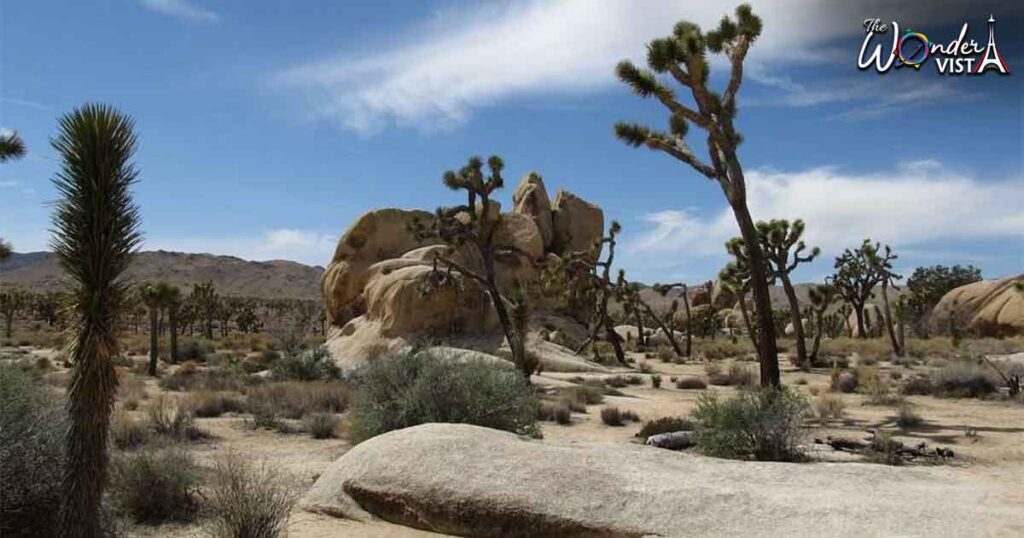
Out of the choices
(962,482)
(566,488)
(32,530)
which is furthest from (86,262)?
(962,482)

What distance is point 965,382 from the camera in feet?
60.3

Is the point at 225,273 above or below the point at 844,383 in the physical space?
above

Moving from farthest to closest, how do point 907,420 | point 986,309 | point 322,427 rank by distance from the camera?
1. point 986,309
2. point 907,420
3. point 322,427

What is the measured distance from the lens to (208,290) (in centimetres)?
4738

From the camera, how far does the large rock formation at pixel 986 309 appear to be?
3922 cm

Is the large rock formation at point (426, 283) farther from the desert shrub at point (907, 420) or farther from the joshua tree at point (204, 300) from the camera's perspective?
the joshua tree at point (204, 300)

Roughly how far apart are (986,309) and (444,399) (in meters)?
40.3

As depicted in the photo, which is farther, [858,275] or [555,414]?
[858,275]

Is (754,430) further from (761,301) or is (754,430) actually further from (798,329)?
(798,329)

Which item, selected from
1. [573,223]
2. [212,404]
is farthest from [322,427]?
[573,223]

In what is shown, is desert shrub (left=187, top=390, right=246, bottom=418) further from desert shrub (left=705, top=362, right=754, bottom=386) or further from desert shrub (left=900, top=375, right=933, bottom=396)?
desert shrub (left=900, top=375, right=933, bottom=396)

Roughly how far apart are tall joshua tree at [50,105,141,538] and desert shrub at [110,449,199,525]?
6.42ft

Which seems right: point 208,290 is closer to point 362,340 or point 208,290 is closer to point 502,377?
point 362,340

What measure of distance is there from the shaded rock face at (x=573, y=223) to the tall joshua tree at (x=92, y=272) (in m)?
38.6
